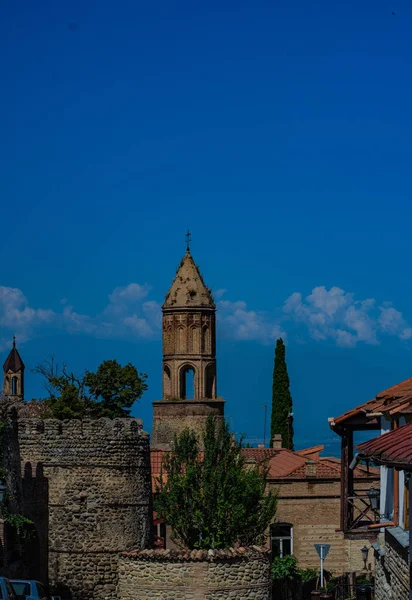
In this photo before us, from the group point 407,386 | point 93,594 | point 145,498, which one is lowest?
point 93,594

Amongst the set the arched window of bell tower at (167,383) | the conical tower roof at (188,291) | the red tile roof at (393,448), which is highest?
the conical tower roof at (188,291)

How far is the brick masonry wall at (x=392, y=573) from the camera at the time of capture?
19.1 m

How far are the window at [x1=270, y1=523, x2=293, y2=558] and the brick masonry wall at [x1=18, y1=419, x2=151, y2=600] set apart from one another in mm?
13305

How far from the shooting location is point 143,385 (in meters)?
60.0

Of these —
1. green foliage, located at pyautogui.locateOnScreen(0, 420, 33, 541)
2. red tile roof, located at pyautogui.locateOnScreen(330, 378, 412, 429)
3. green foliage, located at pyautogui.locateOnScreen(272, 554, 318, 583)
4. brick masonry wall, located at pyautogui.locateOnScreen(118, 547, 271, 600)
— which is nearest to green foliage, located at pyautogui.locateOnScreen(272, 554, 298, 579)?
green foliage, located at pyautogui.locateOnScreen(272, 554, 318, 583)

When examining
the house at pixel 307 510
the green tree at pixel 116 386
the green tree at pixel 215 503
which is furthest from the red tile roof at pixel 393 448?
the green tree at pixel 116 386

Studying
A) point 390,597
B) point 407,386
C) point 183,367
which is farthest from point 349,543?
point 183,367

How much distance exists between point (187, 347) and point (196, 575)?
160 feet

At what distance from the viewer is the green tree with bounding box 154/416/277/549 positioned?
37.9 meters

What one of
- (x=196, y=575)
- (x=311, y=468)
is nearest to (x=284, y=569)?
(x=311, y=468)

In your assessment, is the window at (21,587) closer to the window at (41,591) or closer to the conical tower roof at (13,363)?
the window at (41,591)

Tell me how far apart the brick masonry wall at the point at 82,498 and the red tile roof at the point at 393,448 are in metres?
13.2

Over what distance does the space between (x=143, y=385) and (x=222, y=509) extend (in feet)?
73.9

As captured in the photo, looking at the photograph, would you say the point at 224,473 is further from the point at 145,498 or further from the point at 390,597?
the point at 390,597
